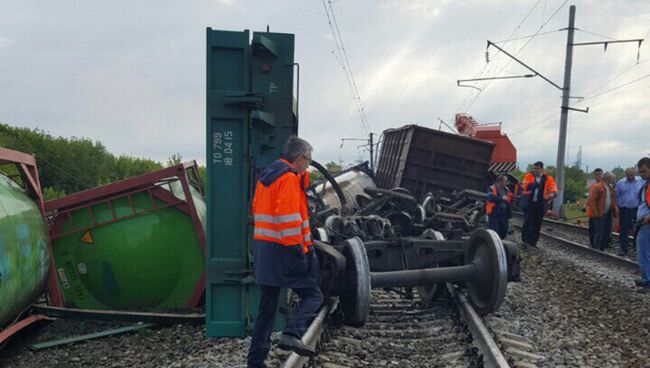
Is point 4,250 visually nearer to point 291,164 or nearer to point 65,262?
point 65,262

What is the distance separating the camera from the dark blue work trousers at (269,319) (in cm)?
409

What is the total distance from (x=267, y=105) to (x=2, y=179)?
3163 millimetres

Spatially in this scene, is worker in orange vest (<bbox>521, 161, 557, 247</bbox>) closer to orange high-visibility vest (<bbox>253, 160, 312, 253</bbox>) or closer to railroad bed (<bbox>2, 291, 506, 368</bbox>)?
railroad bed (<bbox>2, 291, 506, 368</bbox>)

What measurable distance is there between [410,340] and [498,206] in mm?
6462

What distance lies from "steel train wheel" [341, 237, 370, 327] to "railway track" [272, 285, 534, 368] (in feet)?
0.71

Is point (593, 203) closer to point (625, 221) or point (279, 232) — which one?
point (625, 221)

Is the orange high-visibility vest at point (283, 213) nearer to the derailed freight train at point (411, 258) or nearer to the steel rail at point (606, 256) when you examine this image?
the derailed freight train at point (411, 258)

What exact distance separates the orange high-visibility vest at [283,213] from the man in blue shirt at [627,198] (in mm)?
8775

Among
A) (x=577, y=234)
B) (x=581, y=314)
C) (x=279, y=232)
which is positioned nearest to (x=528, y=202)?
(x=577, y=234)

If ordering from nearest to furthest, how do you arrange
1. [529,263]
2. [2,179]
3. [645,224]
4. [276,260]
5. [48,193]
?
[276,260], [2,179], [645,224], [529,263], [48,193]


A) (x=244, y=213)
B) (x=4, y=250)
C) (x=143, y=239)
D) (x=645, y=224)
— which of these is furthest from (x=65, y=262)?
(x=645, y=224)

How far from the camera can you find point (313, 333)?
469 centimetres

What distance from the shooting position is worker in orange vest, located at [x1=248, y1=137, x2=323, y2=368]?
3.96 m

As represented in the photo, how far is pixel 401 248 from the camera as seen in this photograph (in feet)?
20.3
